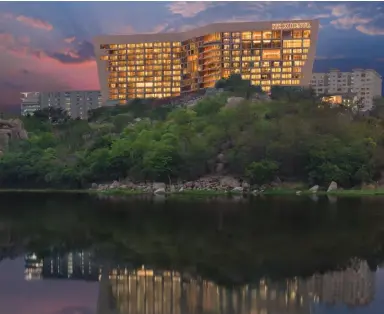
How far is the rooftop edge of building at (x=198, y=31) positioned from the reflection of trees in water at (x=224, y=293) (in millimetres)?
91117

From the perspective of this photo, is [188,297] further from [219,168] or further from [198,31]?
[198,31]

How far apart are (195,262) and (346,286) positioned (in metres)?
5.34

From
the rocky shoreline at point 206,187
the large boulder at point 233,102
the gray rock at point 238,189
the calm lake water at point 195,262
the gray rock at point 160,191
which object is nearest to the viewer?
the calm lake water at point 195,262

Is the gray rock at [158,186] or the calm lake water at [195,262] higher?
the calm lake water at [195,262]

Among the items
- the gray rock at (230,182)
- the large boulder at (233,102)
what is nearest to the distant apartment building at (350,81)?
the large boulder at (233,102)

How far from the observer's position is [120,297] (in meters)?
14.4

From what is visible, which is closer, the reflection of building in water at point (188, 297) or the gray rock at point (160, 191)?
the reflection of building in water at point (188, 297)

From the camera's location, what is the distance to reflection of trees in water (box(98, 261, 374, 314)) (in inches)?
524

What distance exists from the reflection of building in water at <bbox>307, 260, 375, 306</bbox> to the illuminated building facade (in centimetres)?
8907

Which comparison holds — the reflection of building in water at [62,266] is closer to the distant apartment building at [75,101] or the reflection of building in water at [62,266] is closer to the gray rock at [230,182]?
the gray rock at [230,182]

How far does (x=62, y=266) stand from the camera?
19.0 metres

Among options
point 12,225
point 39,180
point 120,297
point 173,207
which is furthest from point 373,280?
point 39,180

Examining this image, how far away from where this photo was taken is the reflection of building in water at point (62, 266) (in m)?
17.5

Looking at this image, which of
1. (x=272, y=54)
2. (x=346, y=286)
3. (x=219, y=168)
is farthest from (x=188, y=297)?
(x=272, y=54)
